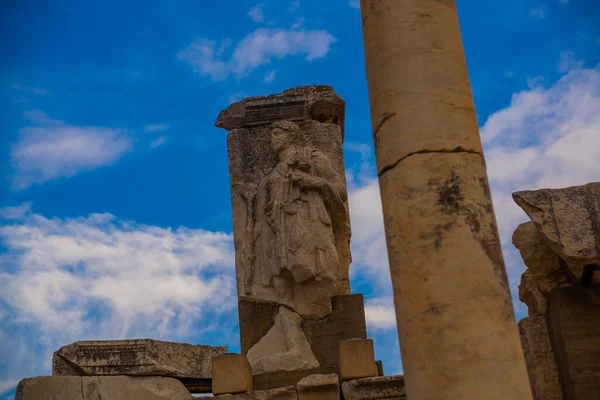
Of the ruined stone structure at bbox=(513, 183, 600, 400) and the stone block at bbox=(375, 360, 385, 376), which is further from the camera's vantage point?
the stone block at bbox=(375, 360, 385, 376)

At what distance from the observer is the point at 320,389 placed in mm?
8047

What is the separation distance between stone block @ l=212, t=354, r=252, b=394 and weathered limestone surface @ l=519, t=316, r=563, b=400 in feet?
9.34

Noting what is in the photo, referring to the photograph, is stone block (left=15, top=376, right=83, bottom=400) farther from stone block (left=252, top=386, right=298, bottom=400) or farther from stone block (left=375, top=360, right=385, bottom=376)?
stone block (left=375, top=360, right=385, bottom=376)

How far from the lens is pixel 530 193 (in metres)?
6.98

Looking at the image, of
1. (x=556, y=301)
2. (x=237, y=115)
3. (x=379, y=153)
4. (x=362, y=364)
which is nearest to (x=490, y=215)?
(x=379, y=153)

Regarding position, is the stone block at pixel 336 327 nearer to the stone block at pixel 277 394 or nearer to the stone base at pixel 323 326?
the stone base at pixel 323 326

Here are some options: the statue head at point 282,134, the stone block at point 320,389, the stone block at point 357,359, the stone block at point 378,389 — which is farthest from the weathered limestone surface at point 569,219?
the statue head at point 282,134

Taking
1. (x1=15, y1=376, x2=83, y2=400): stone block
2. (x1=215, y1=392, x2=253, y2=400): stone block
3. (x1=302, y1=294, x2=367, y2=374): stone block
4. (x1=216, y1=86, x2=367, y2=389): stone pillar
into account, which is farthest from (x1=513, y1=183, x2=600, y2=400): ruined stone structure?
(x1=15, y1=376, x2=83, y2=400): stone block

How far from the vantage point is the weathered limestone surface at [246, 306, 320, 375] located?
→ 28.7 ft

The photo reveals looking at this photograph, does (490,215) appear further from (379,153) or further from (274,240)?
(274,240)

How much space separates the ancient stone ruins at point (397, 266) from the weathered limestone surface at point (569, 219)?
0.5 inches

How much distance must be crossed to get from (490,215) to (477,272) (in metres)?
0.51

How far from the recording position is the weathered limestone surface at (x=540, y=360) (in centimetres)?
745

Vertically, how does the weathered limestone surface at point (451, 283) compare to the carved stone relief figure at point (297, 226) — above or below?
below
